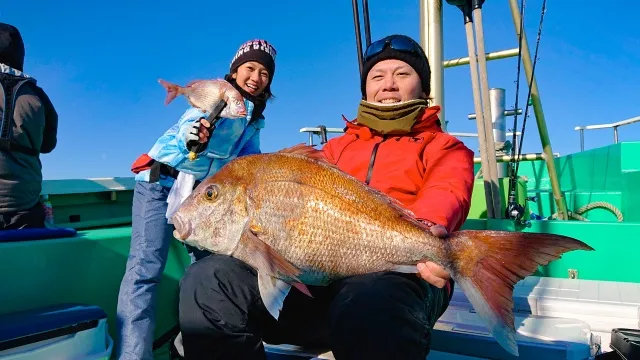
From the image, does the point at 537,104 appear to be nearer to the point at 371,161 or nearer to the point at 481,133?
the point at 481,133

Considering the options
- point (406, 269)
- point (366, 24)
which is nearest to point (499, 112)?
point (366, 24)

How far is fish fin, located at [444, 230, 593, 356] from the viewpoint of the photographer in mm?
1660

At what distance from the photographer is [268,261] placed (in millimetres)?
1773

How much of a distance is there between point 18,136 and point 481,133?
397 centimetres

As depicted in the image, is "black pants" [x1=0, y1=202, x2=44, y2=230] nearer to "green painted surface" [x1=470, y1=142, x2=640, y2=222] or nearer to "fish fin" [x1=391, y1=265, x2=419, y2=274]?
"fish fin" [x1=391, y1=265, x2=419, y2=274]

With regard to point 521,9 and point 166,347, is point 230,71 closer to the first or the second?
point 166,347

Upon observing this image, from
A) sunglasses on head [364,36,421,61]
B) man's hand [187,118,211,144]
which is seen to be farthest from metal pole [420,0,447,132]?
man's hand [187,118,211,144]

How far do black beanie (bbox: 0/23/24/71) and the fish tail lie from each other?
150cm

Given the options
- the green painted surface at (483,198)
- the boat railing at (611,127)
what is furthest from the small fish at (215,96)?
the boat railing at (611,127)

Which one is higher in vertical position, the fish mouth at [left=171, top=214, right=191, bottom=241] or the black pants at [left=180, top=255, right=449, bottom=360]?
the fish mouth at [left=171, top=214, right=191, bottom=241]

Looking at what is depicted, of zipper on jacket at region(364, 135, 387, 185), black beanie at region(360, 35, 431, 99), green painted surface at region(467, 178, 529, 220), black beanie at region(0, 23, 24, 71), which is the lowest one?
green painted surface at region(467, 178, 529, 220)

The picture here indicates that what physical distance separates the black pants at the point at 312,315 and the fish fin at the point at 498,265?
228 mm

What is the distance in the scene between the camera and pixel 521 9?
406cm

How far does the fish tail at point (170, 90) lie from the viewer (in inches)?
127
